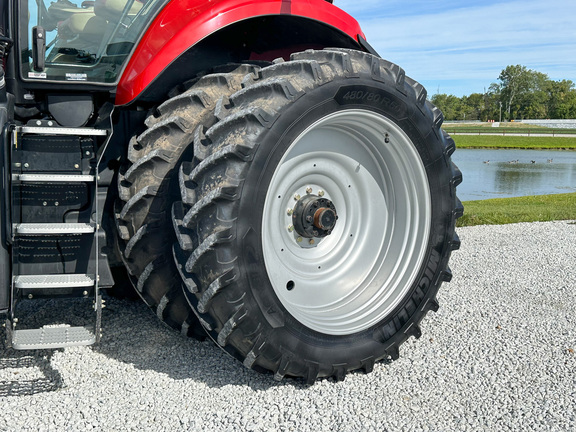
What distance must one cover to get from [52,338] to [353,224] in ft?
5.42

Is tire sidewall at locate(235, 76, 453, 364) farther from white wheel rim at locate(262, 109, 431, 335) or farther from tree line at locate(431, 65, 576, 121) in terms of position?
tree line at locate(431, 65, 576, 121)

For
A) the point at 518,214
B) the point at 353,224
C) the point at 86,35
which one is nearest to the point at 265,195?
the point at 353,224

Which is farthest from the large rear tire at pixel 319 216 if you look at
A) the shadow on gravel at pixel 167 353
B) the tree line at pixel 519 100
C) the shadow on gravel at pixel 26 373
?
the tree line at pixel 519 100

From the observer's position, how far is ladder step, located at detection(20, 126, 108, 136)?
104 inches

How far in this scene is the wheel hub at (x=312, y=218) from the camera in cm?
302

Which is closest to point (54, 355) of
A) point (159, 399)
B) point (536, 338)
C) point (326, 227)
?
point (159, 399)

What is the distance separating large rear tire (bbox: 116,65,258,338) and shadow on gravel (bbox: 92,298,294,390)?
1.08 feet

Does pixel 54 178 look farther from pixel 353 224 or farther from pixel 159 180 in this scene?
pixel 353 224

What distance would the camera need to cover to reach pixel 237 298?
8.45 ft

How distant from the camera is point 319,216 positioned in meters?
3.01

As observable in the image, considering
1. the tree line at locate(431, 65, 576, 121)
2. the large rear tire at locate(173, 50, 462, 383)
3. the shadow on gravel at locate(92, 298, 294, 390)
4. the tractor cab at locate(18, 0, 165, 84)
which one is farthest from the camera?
the tree line at locate(431, 65, 576, 121)

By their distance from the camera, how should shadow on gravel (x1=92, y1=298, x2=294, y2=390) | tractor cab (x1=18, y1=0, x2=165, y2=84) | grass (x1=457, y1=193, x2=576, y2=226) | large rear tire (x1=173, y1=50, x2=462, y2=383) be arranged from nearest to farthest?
large rear tire (x1=173, y1=50, x2=462, y2=383)
tractor cab (x1=18, y1=0, x2=165, y2=84)
shadow on gravel (x1=92, y1=298, x2=294, y2=390)
grass (x1=457, y1=193, x2=576, y2=226)

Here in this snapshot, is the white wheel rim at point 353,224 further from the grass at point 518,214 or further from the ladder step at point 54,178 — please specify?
the grass at point 518,214

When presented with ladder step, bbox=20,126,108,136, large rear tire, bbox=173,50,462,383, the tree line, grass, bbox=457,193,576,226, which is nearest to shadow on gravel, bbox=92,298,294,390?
large rear tire, bbox=173,50,462,383
